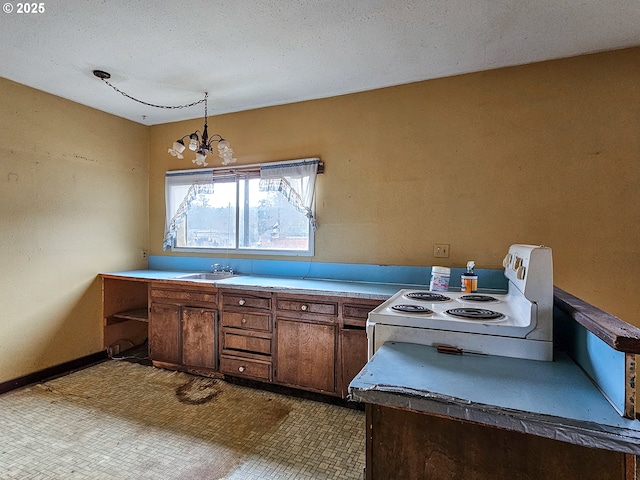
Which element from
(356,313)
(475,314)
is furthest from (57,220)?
(475,314)

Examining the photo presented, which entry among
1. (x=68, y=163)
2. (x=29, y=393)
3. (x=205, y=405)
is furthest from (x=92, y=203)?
(x=205, y=405)

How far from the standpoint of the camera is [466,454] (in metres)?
0.96

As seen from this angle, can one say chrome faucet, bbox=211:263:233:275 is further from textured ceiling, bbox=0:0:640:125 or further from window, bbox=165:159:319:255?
textured ceiling, bbox=0:0:640:125

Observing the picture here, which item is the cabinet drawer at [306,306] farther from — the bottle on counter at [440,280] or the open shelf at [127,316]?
the open shelf at [127,316]

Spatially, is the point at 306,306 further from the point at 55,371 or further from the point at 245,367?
the point at 55,371

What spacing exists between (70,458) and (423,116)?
129 inches

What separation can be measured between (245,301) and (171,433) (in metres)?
1.01

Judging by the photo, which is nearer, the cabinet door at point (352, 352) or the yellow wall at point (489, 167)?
the yellow wall at point (489, 167)

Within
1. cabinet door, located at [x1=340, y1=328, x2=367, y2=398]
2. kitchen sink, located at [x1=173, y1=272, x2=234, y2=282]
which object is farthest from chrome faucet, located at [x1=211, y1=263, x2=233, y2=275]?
cabinet door, located at [x1=340, y1=328, x2=367, y2=398]

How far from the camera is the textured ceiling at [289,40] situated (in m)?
1.80

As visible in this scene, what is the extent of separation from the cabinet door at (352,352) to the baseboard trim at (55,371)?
2577 mm

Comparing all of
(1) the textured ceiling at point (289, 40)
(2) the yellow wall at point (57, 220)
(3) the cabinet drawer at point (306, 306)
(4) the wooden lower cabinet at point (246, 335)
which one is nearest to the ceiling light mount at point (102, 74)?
(1) the textured ceiling at point (289, 40)

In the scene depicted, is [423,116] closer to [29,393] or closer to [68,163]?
[68,163]

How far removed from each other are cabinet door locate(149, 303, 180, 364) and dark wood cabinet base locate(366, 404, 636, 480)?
242cm
